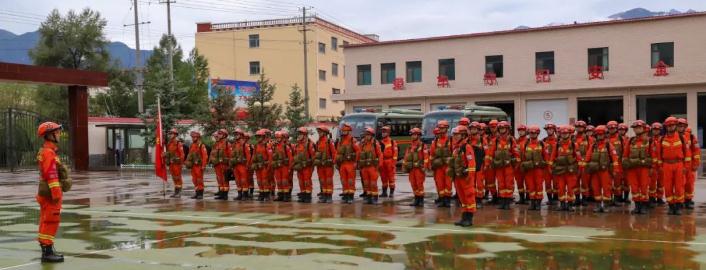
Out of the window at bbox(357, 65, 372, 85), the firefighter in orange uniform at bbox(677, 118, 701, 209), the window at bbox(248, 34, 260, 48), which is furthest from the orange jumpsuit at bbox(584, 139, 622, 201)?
the window at bbox(248, 34, 260, 48)

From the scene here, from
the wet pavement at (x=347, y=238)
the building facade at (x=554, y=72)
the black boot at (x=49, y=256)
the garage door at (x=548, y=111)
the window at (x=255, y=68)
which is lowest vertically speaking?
the wet pavement at (x=347, y=238)

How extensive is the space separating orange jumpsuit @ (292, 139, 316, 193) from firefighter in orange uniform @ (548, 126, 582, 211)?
5.20 meters

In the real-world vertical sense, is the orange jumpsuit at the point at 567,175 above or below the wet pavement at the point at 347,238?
above

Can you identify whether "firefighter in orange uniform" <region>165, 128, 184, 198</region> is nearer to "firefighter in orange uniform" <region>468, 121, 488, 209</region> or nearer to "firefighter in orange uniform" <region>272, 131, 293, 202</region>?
"firefighter in orange uniform" <region>272, 131, 293, 202</region>

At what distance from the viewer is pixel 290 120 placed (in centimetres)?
3566

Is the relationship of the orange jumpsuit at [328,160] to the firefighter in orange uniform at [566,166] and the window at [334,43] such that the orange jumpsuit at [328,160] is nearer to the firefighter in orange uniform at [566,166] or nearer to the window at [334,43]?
the firefighter in orange uniform at [566,166]

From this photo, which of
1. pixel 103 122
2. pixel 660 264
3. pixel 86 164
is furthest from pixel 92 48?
pixel 660 264

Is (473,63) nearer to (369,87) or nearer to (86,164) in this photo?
(369,87)

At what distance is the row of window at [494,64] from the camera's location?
36094 mm

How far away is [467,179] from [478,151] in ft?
3.95

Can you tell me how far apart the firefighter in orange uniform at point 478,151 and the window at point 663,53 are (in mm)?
25436

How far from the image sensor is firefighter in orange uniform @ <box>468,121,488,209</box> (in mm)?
12453

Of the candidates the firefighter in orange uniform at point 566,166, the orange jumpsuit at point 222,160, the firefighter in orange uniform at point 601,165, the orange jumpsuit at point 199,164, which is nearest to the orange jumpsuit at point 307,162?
the orange jumpsuit at point 222,160

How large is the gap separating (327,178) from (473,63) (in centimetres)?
2668
